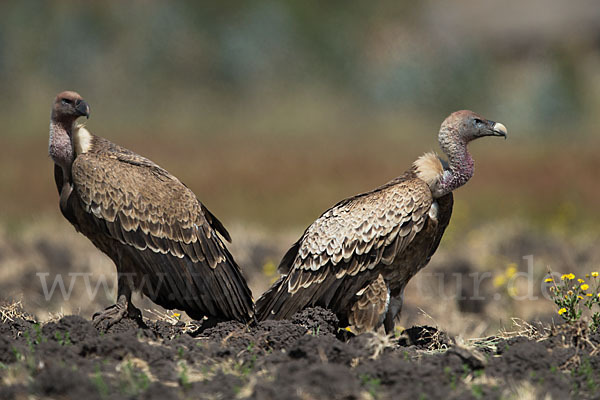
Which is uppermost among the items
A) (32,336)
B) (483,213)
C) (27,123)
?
(27,123)

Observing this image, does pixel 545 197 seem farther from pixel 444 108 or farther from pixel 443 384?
pixel 444 108

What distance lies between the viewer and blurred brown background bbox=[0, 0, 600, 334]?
11438mm

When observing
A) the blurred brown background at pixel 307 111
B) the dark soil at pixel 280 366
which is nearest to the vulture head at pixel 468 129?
the dark soil at pixel 280 366

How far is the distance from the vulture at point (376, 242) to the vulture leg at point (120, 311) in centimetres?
112

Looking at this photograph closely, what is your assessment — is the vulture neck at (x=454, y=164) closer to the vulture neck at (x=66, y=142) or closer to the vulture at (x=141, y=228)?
the vulture at (x=141, y=228)

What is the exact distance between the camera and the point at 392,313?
6.66 m

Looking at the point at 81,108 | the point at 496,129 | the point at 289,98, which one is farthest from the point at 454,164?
the point at 289,98

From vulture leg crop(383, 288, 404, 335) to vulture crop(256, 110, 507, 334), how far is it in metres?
0.01

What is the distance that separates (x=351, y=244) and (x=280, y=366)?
187 cm

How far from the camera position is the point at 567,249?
11.0m

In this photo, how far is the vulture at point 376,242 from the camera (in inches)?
248

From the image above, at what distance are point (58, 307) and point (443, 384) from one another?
5.79 meters

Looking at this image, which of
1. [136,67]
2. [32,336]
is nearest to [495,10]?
[136,67]

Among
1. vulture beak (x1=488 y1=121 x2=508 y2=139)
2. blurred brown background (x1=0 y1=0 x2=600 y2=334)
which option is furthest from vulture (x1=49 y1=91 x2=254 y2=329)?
blurred brown background (x1=0 y1=0 x2=600 y2=334)
